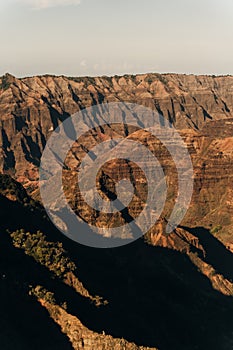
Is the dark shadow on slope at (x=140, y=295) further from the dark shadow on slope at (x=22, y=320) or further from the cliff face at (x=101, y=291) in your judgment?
the dark shadow on slope at (x=22, y=320)

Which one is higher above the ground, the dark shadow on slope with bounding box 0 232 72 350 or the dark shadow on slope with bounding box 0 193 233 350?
the dark shadow on slope with bounding box 0 232 72 350

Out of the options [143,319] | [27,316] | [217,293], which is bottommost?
[217,293]

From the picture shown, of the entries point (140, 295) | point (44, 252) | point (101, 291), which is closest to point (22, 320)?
point (44, 252)

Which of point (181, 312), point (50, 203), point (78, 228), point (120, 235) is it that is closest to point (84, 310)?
point (181, 312)

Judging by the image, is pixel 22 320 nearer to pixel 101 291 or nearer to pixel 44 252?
pixel 44 252

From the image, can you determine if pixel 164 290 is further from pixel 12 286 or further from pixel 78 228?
pixel 12 286

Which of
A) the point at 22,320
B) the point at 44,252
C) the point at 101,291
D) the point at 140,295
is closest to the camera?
the point at 22,320

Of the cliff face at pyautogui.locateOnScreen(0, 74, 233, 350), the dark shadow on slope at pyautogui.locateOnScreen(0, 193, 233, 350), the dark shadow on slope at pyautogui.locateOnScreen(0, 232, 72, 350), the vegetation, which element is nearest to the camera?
the dark shadow on slope at pyautogui.locateOnScreen(0, 232, 72, 350)

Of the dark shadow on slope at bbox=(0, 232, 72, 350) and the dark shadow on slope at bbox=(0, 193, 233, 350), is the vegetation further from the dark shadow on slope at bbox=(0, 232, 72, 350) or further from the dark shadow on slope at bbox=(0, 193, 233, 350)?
the dark shadow on slope at bbox=(0, 232, 72, 350)

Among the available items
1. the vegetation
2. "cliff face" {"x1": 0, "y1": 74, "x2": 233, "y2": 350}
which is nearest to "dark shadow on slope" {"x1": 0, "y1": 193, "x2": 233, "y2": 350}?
"cliff face" {"x1": 0, "y1": 74, "x2": 233, "y2": 350}

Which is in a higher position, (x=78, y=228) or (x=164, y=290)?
(x=78, y=228)

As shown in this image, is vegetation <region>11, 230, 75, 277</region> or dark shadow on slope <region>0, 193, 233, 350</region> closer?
dark shadow on slope <region>0, 193, 233, 350</region>
